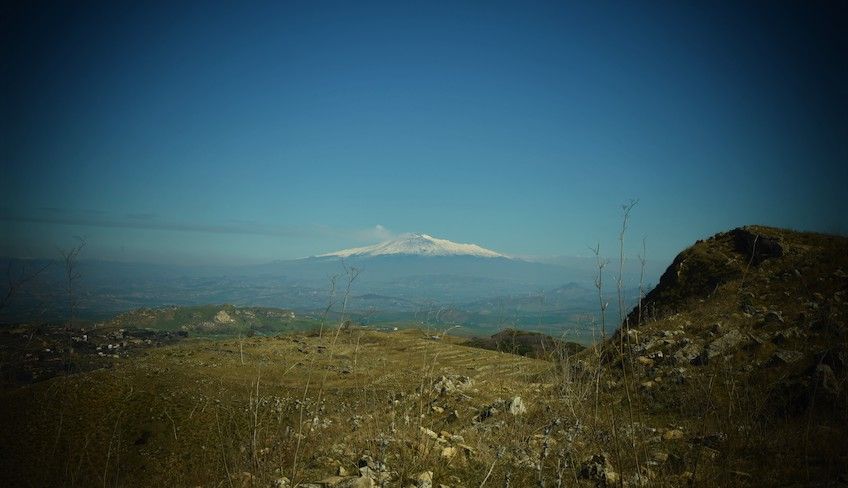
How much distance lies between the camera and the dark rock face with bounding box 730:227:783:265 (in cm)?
1688

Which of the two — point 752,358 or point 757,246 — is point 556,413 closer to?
point 752,358

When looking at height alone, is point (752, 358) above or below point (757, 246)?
below

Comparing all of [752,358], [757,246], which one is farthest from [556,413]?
[757,246]

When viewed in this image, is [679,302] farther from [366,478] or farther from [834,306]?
→ [366,478]

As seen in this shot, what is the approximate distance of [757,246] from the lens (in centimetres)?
1784

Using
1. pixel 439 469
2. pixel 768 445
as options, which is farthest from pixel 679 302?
pixel 439 469

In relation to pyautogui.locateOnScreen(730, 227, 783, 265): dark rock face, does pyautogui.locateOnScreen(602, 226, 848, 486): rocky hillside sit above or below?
below

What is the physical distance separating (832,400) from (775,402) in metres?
0.92

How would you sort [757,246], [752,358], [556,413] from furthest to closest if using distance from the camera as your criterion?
[757,246], [752,358], [556,413]

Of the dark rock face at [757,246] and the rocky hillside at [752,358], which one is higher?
the dark rock face at [757,246]

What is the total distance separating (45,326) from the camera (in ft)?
18.6

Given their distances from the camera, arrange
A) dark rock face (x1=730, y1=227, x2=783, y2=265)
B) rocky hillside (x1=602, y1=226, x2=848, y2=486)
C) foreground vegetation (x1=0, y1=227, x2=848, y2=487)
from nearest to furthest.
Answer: foreground vegetation (x1=0, y1=227, x2=848, y2=487) → rocky hillside (x1=602, y1=226, x2=848, y2=486) → dark rock face (x1=730, y1=227, x2=783, y2=265)

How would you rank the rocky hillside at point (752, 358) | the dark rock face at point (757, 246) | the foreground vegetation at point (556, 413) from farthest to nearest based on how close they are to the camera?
the dark rock face at point (757, 246)
the rocky hillside at point (752, 358)
the foreground vegetation at point (556, 413)

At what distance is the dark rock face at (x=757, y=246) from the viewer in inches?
664
